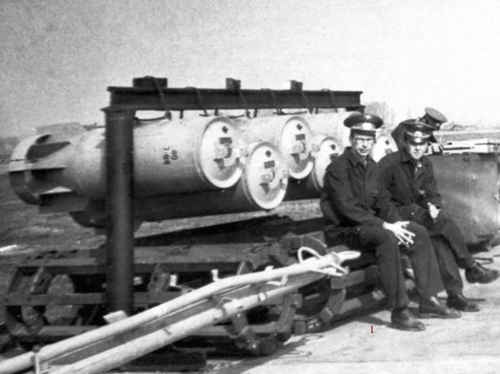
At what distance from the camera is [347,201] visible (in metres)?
6.51

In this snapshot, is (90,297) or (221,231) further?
(221,231)

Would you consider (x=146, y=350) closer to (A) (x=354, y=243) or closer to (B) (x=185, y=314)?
(B) (x=185, y=314)

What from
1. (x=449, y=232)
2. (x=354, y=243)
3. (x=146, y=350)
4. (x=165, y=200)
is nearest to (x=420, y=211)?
(x=449, y=232)

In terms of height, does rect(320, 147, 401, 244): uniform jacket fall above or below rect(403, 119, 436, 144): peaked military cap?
below

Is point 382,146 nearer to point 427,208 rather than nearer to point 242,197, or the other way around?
point 427,208

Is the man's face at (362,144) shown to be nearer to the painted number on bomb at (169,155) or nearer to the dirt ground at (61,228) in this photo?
the painted number on bomb at (169,155)

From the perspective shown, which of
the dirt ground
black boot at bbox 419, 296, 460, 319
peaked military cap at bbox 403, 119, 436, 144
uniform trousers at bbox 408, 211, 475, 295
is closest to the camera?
black boot at bbox 419, 296, 460, 319

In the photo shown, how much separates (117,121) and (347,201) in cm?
210

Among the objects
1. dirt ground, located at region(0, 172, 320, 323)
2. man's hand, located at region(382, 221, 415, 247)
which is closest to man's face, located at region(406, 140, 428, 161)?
man's hand, located at region(382, 221, 415, 247)

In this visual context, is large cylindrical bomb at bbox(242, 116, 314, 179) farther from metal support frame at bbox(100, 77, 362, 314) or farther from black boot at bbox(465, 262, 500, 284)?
black boot at bbox(465, 262, 500, 284)

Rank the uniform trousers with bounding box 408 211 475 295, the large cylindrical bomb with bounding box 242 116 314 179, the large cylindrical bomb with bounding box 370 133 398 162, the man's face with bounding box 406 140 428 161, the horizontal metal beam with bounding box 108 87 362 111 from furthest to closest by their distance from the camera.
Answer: the large cylindrical bomb with bounding box 370 133 398 162 < the large cylindrical bomb with bounding box 242 116 314 179 < the man's face with bounding box 406 140 428 161 < the uniform trousers with bounding box 408 211 475 295 < the horizontal metal beam with bounding box 108 87 362 111

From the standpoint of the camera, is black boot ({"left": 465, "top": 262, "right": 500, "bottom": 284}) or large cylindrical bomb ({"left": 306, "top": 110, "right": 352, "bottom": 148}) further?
large cylindrical bomb ({"left": 306, "top": 110, "right": 352, "bottom": 148})

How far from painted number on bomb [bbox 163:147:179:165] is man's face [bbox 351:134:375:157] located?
1.63m

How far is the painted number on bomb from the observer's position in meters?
6.09
